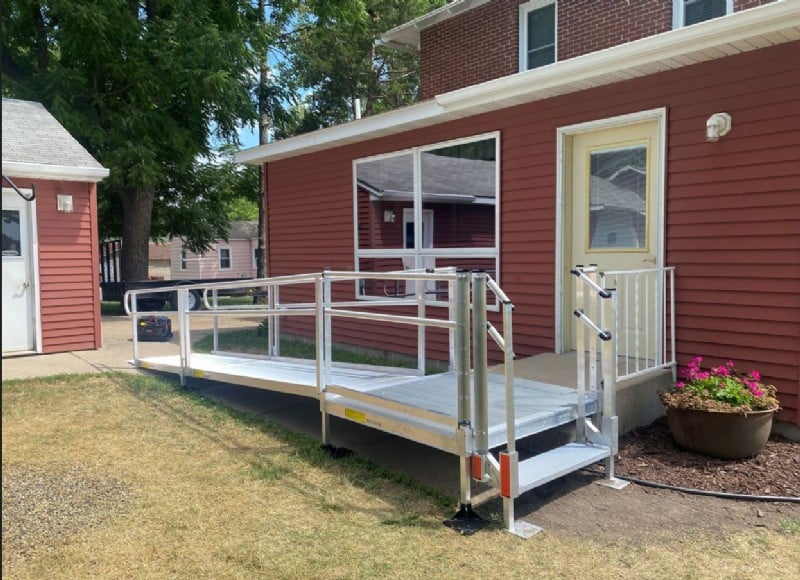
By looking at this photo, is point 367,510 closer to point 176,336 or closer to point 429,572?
point 429,572

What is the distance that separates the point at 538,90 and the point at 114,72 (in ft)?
42.9

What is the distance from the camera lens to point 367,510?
3609 mm

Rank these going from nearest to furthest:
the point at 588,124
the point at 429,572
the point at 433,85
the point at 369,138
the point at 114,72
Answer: the point at 429,572, the point at 588,124, the point at 369,138, the point at 433,85, the point at 114,72

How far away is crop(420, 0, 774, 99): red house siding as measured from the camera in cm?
910

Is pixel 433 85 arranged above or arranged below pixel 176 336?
above

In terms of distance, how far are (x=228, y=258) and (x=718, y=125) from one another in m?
33.9

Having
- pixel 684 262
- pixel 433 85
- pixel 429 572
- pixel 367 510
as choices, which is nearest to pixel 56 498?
pixel 367 510

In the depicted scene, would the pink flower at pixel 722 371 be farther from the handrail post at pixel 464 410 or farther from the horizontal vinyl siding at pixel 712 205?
the handrail post at pixel 464 410

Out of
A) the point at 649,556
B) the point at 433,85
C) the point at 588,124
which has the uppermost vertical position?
the point at 433,85

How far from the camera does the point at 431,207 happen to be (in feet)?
27.2

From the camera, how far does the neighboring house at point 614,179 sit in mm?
4656

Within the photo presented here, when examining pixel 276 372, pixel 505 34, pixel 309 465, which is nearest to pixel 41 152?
pixel 276 372

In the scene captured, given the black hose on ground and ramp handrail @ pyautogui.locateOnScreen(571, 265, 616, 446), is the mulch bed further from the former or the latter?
ramp handrail @ pyautogui.locateOnScreen(571, 265, 616, 446)

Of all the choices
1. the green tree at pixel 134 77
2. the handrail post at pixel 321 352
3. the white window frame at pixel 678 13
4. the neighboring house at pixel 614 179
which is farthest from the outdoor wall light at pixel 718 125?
the green tree at pixel 134 77
